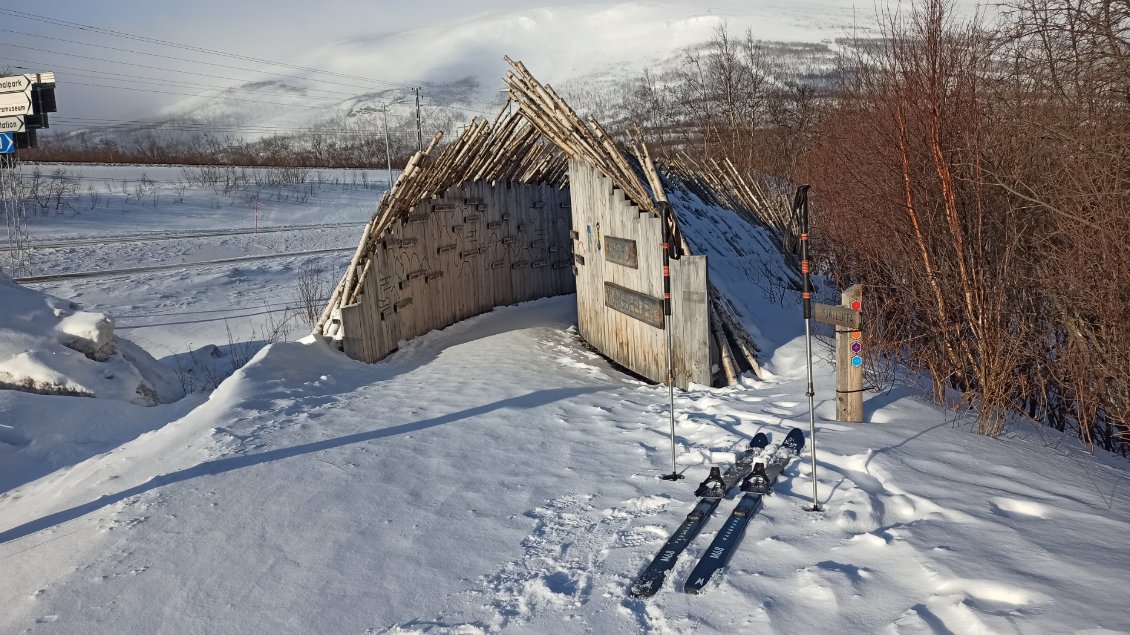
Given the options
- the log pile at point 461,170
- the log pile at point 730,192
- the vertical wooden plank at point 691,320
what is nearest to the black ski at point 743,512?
the vertical wooden plank at point 691,320

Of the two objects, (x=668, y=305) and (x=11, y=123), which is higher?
(x=11, y=123)

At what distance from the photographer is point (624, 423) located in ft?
21.5

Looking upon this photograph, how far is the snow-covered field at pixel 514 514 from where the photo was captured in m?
3.48

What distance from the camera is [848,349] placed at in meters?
5.80

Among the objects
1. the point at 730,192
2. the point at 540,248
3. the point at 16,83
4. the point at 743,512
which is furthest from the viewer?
the point at 730,192

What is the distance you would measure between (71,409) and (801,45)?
125 meters

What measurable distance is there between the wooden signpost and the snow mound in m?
6.82

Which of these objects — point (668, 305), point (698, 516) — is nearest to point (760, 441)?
point (668, 305)

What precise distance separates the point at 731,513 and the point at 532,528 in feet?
3.67

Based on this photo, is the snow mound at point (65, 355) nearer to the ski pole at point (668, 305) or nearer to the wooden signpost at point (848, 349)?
the ski pole at point (668, 305)

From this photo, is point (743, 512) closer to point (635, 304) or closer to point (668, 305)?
point (668, 305)

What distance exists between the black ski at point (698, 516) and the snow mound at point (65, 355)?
624 cm

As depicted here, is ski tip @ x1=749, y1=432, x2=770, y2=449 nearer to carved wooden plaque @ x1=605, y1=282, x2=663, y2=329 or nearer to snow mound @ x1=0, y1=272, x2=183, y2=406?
carved wooden plaque @ x1=605, y1=282, x2=663, y2=329

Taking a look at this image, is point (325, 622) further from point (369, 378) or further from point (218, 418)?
point (369, 378)
